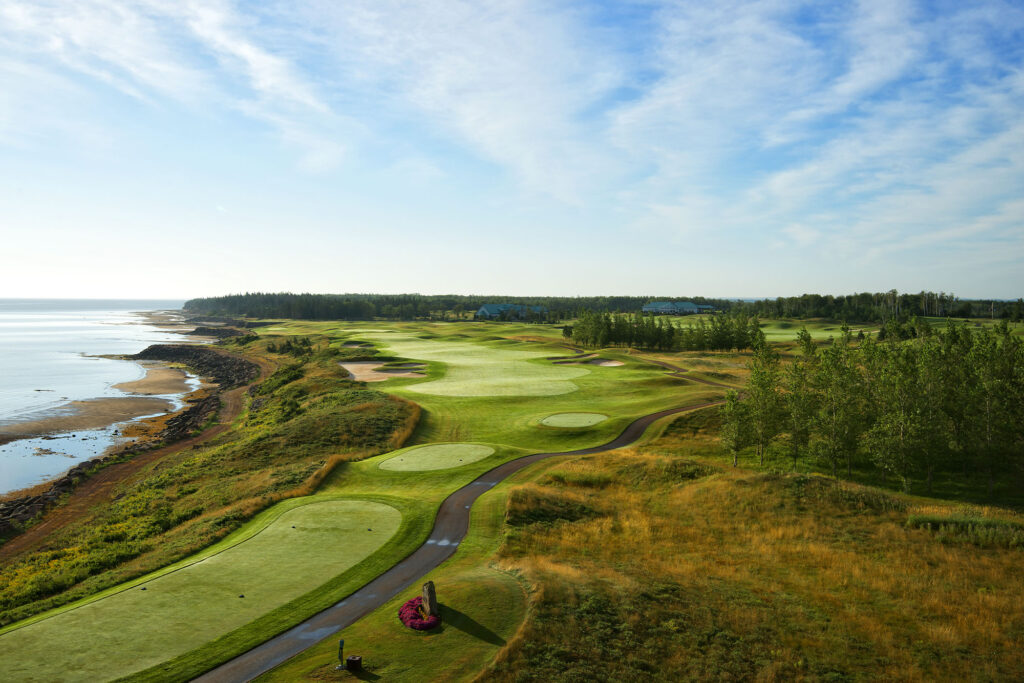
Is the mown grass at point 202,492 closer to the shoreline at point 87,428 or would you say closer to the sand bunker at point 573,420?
the shoreline at point 87,428

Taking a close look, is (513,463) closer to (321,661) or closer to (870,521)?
(870,521)

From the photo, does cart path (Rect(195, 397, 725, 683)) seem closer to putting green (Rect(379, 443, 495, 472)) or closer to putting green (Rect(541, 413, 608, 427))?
putting green (Rect(379, 443, 495, 472))

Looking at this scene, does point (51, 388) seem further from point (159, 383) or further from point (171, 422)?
point (171, 422)

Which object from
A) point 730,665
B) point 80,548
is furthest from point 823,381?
point 80,548

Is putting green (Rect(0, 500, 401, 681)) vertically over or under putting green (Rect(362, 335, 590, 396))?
under

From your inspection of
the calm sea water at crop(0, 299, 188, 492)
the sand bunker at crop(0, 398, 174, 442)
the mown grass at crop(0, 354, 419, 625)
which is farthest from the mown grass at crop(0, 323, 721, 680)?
the sand bunker at crop(0, 398, 174, 442)

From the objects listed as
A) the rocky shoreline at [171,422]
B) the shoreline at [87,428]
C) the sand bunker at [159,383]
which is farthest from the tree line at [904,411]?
the sand bunker at [159,383]
